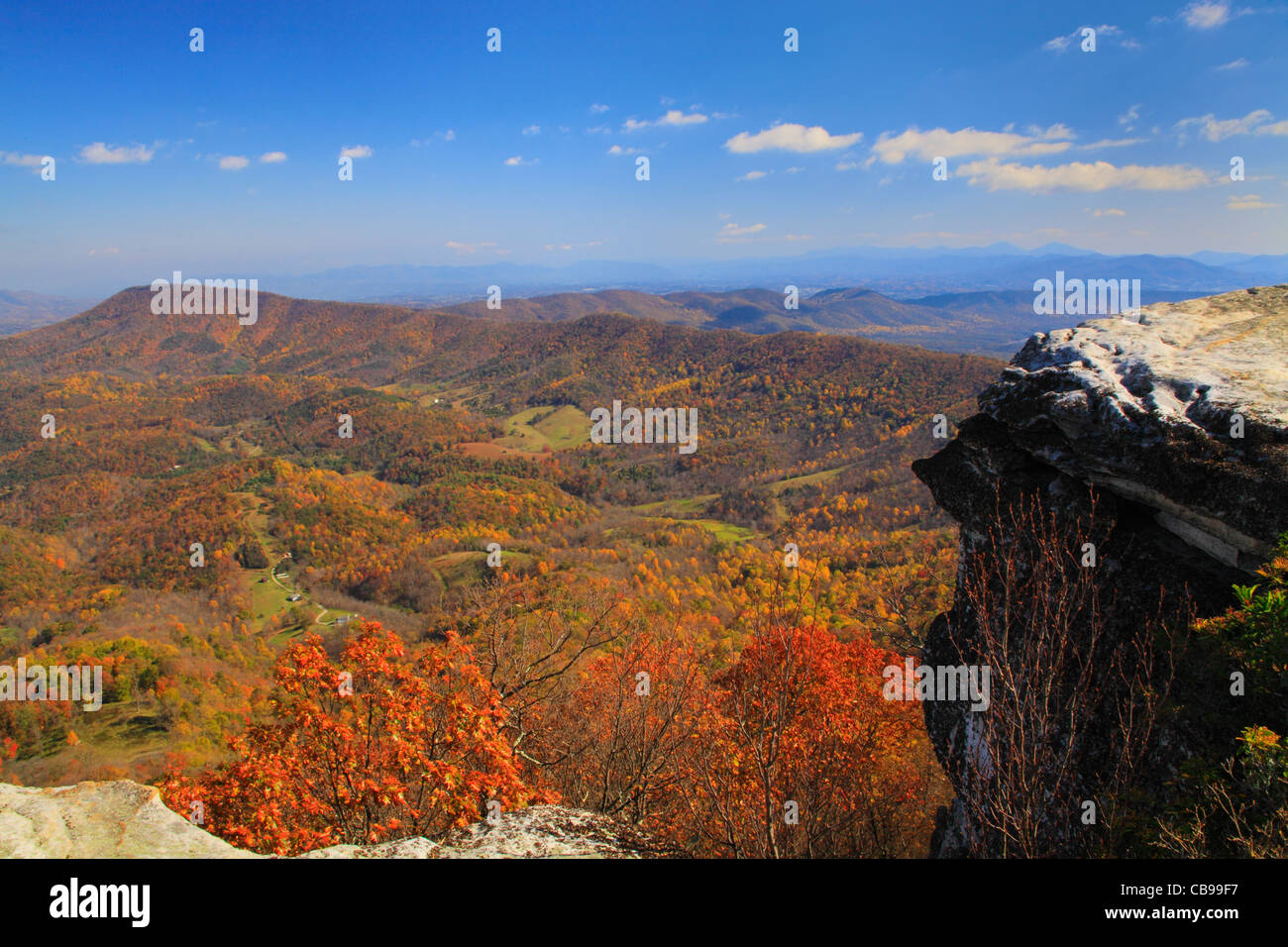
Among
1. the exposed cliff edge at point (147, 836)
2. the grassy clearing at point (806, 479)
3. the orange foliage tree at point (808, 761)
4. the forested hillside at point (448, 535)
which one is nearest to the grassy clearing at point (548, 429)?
the forested hillside at point (448, 535)

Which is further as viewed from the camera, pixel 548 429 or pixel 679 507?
pixel 548 429

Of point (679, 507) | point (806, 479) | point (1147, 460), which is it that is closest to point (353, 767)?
point (1147, 460)

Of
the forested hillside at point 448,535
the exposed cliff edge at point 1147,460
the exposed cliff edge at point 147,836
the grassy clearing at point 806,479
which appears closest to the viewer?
the exposed cliff edge at point 147,836

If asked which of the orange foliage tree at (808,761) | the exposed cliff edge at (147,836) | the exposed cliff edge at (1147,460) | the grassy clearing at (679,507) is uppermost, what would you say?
the exposed cliff edge at (1147,460)

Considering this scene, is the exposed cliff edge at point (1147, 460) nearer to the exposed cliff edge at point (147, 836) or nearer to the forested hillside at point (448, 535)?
the forested hillside at point (448, 535)

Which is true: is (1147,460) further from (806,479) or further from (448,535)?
(806,479)

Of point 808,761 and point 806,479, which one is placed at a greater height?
point 808,761
